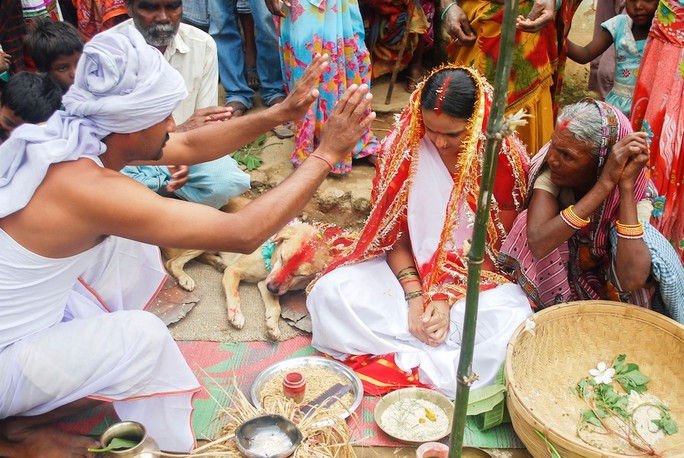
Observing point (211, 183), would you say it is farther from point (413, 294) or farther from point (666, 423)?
point (666, 423)

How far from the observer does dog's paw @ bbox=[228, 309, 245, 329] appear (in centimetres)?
394

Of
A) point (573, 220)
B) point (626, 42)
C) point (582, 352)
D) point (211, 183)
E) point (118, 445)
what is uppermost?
point (626, 42)

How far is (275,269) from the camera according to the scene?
4062 millimetres

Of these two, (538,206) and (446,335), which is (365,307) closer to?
(446,335)

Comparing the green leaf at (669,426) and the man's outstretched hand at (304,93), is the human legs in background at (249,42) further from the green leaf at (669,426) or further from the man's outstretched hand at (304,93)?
the green leaf at (669,426)

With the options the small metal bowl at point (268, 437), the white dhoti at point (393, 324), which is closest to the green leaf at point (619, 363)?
the white dhoti at point (393, 324)

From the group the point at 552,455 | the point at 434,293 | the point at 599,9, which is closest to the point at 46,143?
the point at 434,293

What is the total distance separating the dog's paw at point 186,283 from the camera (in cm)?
420

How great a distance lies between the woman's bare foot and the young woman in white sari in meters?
1.28

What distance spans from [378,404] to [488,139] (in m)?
2.15

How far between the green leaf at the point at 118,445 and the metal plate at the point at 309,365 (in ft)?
2.98

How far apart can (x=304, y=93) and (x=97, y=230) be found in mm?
1036

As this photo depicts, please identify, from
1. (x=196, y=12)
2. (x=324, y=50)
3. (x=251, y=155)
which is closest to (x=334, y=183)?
(x=251, y=155)

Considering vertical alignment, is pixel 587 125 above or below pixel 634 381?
above
